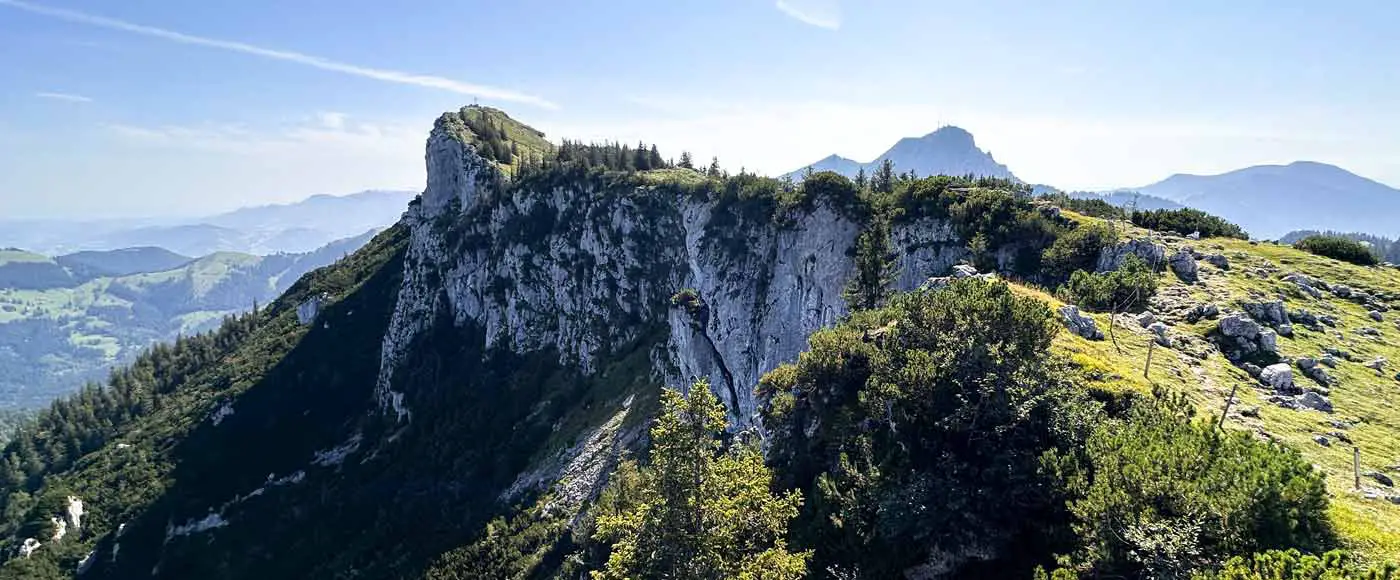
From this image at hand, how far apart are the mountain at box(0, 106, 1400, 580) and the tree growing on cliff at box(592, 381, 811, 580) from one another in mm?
152

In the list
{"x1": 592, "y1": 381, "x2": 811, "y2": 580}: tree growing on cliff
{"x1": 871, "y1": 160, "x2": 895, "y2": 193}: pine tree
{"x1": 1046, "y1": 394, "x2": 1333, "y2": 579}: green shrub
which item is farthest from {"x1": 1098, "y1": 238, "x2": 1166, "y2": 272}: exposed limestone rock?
{"x1": 871, "y1": 160, "x2": 895, "y2": 193}: pine tree

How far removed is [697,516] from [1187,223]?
55.1 m

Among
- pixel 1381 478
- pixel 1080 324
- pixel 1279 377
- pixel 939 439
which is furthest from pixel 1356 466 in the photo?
pixel 939 439

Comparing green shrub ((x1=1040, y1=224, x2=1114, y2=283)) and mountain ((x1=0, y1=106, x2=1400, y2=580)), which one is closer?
mountain ((x1=0, y1=106, x2=1400, y2=580))

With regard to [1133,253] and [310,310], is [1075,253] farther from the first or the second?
[310,310]

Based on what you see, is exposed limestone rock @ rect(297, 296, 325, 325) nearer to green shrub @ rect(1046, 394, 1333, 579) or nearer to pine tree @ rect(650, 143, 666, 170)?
pine tree @ rect(650, 143, 666, 170)

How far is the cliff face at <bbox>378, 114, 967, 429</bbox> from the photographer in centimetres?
7756

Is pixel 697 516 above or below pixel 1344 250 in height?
below

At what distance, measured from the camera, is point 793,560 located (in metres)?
24.4

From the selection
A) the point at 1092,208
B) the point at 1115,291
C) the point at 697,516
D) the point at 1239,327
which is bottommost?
the point at 697,516

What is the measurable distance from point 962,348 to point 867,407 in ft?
17.8

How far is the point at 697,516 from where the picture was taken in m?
26.5

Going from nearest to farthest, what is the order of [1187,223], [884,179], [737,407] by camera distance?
[1187,223] → [737,407] → [884,179]

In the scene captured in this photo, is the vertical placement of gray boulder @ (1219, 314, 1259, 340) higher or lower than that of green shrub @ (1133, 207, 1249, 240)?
lower
